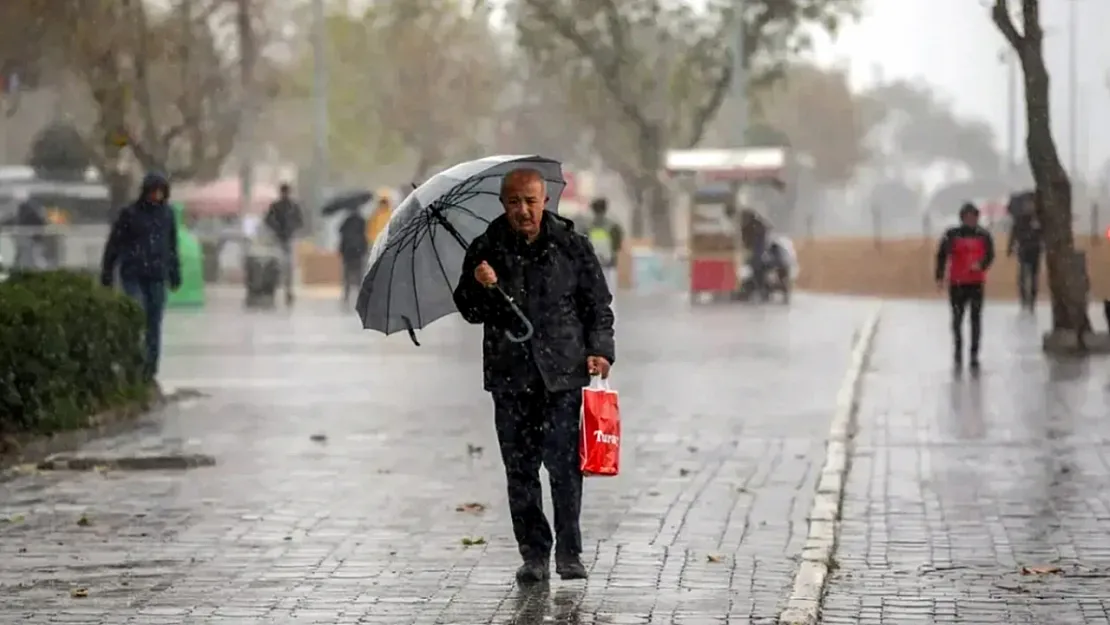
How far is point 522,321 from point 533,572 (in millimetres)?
950

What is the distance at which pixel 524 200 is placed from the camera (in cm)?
922

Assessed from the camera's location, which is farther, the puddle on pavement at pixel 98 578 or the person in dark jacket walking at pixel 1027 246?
the person in dark jacket walking at pixel 1027 246

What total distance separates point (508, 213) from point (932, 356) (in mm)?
15224

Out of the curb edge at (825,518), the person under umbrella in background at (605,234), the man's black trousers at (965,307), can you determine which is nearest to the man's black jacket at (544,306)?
the curb edge at (825,518)

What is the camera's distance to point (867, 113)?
135000 mm

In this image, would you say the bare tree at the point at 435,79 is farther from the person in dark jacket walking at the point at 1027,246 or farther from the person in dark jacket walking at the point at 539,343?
the person in dark jacket walking at the point at 539,343

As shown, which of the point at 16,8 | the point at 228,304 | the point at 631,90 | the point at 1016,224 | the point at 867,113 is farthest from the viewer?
the point at 867,113

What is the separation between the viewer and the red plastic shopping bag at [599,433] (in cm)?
932

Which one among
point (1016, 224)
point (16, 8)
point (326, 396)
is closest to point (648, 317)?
point (1016, 224)

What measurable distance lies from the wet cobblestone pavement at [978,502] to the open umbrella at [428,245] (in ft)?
6.43

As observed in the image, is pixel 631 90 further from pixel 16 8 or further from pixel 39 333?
pixel 39 333

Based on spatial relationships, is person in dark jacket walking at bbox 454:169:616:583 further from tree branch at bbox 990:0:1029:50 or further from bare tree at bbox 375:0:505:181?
bare tree at bbox 375:0:505:181

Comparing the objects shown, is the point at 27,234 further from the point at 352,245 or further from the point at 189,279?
the point at 352,245

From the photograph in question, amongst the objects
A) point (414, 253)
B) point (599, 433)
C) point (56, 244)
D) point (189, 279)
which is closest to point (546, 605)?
point (599, 433)
